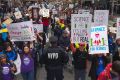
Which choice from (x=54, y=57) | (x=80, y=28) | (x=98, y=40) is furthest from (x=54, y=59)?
(x=80, y=28)

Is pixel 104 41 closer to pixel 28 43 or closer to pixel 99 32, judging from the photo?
pixel 99 32

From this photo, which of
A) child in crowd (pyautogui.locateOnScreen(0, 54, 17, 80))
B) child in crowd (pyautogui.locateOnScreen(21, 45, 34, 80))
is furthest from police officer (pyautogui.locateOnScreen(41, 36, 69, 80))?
child in crowd (pyautogui.locateOnScreen(21, 45, 34, 80))

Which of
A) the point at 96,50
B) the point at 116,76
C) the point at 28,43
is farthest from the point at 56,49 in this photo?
the point at 116,76

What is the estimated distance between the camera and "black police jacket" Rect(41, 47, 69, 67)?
964 cm

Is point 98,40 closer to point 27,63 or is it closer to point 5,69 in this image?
point 27,63

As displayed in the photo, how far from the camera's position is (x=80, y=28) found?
1188cm

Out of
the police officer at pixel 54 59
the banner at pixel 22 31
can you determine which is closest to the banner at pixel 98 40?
the police officer at pixel 54 59

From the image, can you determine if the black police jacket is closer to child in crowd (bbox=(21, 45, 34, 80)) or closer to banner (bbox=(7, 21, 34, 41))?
child in crowd (bbox=(21, 45, 34, 80))

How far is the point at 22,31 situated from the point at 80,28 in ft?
5.35

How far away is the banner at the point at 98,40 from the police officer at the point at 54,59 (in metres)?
0.66

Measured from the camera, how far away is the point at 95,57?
10.1 metres

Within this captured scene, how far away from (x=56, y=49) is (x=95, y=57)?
1.03 m

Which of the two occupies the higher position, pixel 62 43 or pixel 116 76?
pixel 116 76

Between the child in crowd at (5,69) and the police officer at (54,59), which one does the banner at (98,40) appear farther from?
the child in crowd at (5,69)
